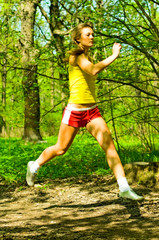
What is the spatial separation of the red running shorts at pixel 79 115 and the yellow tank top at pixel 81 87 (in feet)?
0.31

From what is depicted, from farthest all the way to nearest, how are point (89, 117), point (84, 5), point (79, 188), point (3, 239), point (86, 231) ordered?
1. point (84, 5)
2. point (79, 188)
3. point (89, 117)
4. point (86, 231)
5. point (3, 239)

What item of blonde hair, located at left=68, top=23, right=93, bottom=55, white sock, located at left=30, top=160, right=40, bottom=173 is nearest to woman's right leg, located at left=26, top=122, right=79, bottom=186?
white sock, located at left=30, top=160, right=40, bottom=173

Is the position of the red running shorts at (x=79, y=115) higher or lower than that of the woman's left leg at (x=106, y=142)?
higher

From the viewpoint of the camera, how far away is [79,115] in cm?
367

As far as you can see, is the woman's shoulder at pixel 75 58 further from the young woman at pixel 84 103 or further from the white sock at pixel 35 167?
the white sock at pixel 35 167

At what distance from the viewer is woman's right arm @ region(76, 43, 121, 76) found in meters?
3.25

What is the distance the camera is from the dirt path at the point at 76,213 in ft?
10.3

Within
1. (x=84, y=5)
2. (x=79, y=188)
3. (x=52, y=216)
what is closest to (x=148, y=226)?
(x=52, y=216)

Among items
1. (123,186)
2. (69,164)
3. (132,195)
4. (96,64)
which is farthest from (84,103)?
(69,164)

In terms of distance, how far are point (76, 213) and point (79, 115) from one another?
1311mm

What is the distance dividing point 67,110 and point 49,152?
2.18 feet

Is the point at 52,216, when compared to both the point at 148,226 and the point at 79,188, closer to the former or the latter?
the point at 148,226

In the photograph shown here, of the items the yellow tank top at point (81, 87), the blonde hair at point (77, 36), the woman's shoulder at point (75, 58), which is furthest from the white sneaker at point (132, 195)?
the blonde hair at point (77, 36)

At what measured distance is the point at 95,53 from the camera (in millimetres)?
6387
